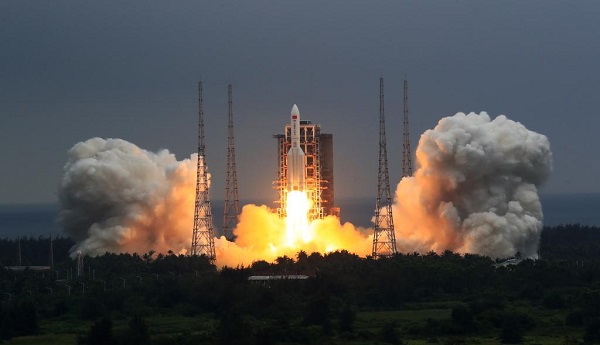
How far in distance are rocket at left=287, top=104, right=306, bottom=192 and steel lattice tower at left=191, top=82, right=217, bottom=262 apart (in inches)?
190

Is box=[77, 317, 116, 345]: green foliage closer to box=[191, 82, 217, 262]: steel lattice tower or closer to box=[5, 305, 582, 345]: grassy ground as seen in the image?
box=[5, 305, 582, 345]: grassy ground

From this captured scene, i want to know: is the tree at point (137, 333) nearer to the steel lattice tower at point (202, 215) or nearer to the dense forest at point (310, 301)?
the dense forest at point (310, 301)

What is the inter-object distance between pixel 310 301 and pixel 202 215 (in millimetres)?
20246

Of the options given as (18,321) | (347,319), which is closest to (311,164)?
(347,319)

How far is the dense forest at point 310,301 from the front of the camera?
2566 inches

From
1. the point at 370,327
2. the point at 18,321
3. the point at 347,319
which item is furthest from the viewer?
the point at 18,321

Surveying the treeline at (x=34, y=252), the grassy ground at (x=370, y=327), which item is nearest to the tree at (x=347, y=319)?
the grassy ground at (x=370, y=327)

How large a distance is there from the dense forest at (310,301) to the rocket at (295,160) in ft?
13.8

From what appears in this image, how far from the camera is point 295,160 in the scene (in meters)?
87.7

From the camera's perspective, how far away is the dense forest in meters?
65.2

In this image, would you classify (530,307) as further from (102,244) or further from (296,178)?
(102,244)

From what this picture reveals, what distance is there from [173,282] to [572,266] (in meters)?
23.2

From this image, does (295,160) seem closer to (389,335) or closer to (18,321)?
(18,321)

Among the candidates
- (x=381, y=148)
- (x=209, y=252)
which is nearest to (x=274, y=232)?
(x=209, y=252)
